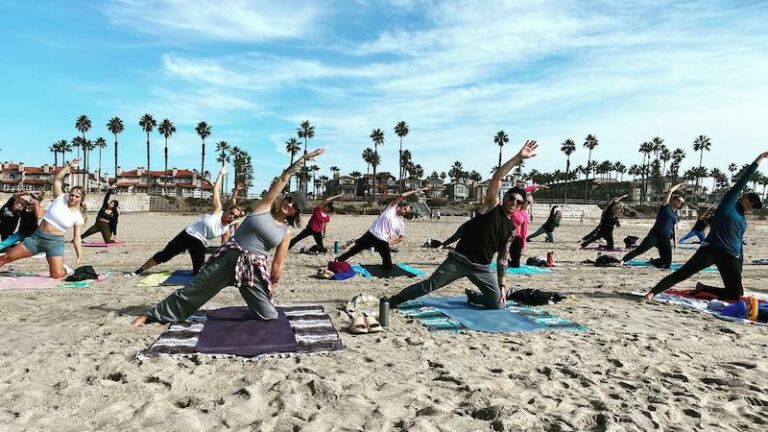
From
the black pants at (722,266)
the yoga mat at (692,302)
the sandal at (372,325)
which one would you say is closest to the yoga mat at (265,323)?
the sandal at (372,325)

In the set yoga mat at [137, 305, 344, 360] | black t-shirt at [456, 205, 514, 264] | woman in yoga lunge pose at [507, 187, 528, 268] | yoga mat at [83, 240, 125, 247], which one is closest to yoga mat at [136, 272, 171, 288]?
yoga mat at [137, 305, 344, 360]

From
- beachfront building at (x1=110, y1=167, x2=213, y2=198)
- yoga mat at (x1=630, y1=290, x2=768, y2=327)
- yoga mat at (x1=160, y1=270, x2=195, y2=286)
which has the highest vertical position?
beachfront building at (x1=110, y1=167, x2=213, y2=198)

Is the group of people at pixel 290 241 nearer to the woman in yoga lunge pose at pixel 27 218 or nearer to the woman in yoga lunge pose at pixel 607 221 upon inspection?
the woman in yoga lunge pose at pixel 27 218

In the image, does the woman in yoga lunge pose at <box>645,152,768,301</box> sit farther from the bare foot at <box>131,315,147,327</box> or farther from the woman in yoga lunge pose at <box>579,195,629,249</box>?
the bare foot at <box>131,315,147,327</box>

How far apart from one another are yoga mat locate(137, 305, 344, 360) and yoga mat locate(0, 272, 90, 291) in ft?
12.4

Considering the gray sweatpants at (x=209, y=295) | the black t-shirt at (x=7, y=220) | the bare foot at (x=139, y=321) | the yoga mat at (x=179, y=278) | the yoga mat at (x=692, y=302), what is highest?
the black t-shirt at (x=7, y=220)

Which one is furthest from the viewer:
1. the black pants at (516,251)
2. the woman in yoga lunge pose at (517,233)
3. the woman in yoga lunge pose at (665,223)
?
the black pants at (516,251)

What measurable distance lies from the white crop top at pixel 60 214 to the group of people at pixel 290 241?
1 centimetres

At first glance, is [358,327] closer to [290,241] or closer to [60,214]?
[290,241]

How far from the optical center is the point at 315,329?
5875 mm

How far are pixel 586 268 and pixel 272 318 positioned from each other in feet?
30.4

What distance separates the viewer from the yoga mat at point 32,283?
8367 mm

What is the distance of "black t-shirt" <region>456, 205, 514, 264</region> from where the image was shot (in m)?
6.70

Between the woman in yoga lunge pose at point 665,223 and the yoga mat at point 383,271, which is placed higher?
the woman in yoga lunge pose at point 665,223
